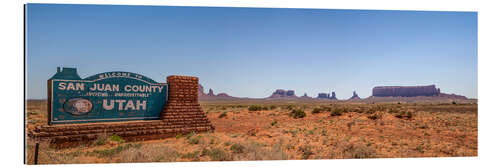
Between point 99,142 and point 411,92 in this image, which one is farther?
point 411,92

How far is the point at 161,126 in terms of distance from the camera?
12.0 meters

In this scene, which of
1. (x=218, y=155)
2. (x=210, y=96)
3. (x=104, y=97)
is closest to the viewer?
(x=218, y=155)

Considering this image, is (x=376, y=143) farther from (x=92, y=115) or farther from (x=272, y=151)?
(x=92, y=115)

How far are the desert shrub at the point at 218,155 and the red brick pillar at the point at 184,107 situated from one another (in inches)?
151

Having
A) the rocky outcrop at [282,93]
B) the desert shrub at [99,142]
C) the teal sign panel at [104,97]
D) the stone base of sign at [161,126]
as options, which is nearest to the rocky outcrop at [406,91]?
the rocky outcrop at [282,93]

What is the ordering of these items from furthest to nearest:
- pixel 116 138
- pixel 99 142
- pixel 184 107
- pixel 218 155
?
pixel 184 107 < pixel 116 138 < pixel 99 142 < pixel 218 155

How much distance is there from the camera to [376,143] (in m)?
→ 11.5

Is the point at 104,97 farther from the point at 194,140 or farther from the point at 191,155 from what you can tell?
the point at 191,155

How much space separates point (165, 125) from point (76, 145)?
333cm

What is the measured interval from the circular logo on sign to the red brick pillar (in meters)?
2.94

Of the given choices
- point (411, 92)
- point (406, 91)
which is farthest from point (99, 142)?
point (406, 91)

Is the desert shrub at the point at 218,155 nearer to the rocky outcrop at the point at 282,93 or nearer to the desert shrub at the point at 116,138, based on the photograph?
the desert shrub at the point at 116,138

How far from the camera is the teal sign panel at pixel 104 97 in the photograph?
33.1 ft

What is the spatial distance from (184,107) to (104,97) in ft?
11.1
